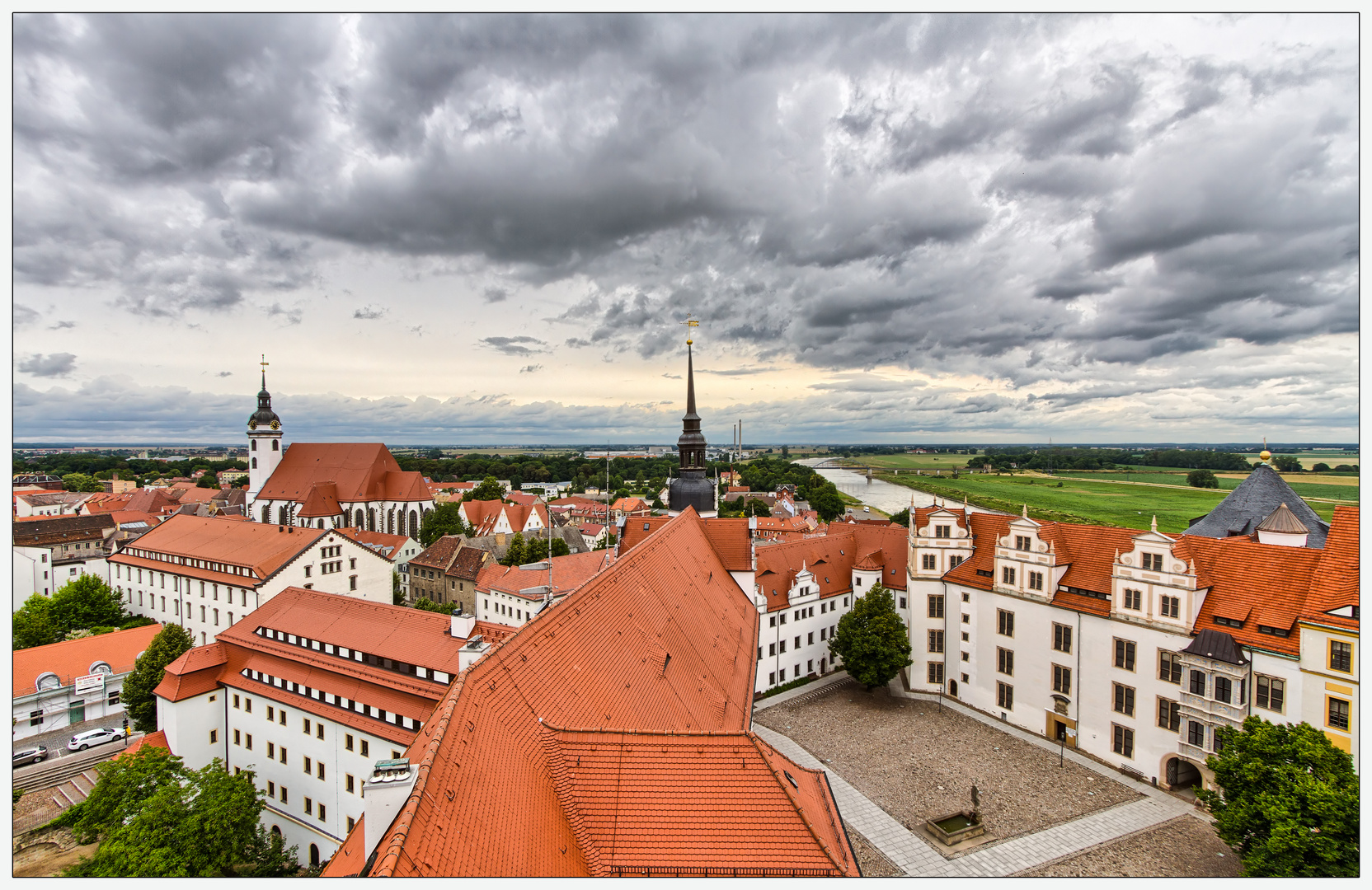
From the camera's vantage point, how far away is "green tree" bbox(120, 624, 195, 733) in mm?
28719

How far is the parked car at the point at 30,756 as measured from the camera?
2844 centimetres

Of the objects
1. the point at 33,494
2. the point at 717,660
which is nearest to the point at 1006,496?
the point at 717,660

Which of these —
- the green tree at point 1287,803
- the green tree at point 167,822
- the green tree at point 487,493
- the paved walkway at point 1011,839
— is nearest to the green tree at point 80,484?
the green tree at point 487,493

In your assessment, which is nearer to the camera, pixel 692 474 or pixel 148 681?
pixel 148 681

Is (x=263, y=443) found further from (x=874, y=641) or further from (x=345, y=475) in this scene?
(x=874, y=641)

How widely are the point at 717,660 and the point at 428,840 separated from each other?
12.9 m

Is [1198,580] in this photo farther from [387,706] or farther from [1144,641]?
[387,706]

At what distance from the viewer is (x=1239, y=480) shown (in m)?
89.1

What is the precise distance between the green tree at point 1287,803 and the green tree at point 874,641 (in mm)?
14328

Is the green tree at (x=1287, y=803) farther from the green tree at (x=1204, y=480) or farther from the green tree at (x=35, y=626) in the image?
the green tree at (x=1204, y=480)

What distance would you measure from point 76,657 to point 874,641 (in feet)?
147

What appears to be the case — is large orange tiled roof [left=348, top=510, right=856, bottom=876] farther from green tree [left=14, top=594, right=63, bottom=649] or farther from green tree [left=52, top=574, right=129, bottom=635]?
green tree [left=52, top=574, right=129, bottom=635]

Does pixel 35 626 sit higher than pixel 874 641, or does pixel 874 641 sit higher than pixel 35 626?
pixel 874 641

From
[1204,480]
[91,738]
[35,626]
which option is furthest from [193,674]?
[1204,480]
